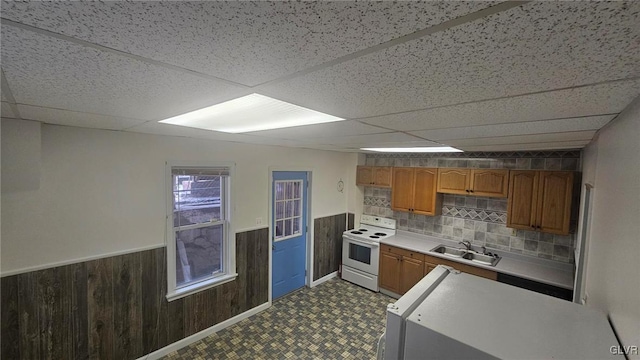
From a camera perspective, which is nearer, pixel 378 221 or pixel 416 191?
pixel 416 191

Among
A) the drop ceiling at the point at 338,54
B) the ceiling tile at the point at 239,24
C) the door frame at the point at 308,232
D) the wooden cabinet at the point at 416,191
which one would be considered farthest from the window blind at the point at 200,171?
the wooden cabinet at the point at 416,191

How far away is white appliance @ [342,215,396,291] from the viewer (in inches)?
174

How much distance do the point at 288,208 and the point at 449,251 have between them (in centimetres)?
264

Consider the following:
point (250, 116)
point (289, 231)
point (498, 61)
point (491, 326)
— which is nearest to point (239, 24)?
point (498, 61)

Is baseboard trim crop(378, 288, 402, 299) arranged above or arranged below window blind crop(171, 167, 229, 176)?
below

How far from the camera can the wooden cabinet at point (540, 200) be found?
3029 mm

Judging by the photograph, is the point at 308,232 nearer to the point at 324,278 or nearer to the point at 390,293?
the point at 324,278

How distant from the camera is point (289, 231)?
4.25 m

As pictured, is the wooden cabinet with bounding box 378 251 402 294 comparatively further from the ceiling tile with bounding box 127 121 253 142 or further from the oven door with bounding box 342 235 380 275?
the ceiling tile with bounding box 127 121 253 142

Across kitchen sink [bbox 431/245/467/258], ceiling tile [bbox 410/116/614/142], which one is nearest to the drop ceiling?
ceiling tile [bbox 410/116/614/142]

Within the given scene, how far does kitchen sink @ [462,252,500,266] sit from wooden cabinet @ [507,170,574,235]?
539 mm

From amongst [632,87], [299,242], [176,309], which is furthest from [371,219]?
[632,87]

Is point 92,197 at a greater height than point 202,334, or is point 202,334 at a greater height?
point 92,197

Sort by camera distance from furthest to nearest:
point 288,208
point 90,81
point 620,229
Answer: point 288,208
point 620,229
point 90,81
